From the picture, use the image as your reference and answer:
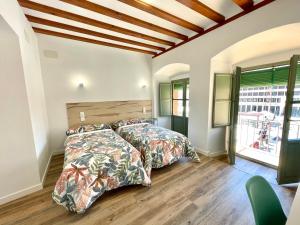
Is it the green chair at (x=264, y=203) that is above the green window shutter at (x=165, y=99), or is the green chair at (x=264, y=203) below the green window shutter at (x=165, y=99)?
Result: below

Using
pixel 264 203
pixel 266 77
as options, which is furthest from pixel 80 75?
pixel 266 77

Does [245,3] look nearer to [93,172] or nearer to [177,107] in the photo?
[177,107]

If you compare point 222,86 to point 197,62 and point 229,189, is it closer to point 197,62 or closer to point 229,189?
point 197,62

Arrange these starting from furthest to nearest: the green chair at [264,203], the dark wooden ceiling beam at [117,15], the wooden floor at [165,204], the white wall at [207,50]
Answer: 1. the dark wooden ceiling beam at [117,15]
2. the white wall at [207,50]
3. the wooden floor at [165,204]
4. the green chair at [264,203]

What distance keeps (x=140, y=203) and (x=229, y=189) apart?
4.49ft

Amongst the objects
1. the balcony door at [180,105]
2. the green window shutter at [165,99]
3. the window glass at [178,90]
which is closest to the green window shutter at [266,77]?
the balcony door at [180,105]

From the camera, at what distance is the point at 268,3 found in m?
1.93

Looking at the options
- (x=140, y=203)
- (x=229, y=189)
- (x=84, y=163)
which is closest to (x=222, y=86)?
(x=229, y=189)

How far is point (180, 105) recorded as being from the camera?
4496 millimetres

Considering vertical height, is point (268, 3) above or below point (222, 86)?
above

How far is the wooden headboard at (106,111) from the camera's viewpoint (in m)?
3.43

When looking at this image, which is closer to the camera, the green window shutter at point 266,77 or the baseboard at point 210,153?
the green window shutter at point 266,77

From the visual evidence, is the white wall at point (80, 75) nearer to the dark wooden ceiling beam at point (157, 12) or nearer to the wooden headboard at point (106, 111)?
the wooden headboard at point (106, 111)

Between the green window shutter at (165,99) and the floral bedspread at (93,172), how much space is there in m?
2.55
